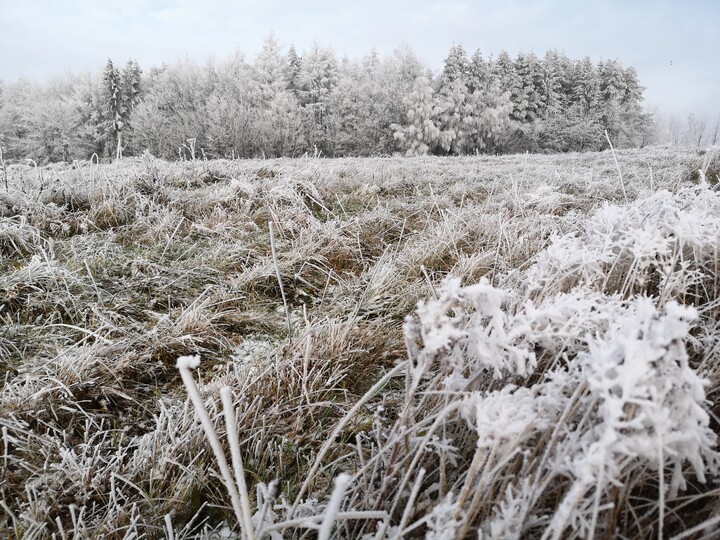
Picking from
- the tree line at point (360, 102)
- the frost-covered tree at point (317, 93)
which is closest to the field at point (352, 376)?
the tree line at point (360, 102)

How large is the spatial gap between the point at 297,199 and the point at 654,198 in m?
3.07

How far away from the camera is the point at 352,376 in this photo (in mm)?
1774

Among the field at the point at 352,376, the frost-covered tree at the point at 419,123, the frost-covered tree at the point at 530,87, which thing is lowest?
the field at the point at 352,376

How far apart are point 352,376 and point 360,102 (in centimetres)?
3522

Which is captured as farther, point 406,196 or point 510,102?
point 510,102

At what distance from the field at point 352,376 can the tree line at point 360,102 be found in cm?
2857

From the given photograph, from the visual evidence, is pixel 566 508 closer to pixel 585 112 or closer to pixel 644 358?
pixel 644 358

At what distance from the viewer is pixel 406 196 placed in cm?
566

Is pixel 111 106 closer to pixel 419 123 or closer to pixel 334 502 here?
pixel 419 123

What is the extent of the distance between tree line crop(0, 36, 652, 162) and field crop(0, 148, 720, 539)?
2857 centimetres

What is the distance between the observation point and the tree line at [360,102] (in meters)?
32.9

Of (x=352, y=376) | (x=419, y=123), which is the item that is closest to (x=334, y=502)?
(x=352, y=376)

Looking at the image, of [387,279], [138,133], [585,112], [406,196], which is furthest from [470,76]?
[387,279]

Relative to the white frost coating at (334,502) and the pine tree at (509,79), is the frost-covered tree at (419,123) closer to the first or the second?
the pine tree at (509,79)
